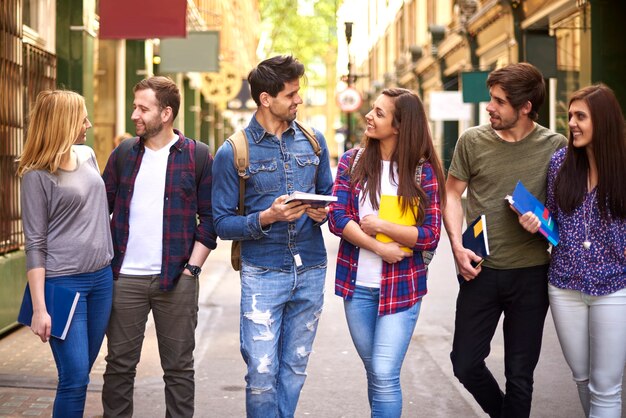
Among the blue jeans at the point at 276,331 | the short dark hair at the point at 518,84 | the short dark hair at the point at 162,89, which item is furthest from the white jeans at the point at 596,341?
the short dark hair at the point at 162,89

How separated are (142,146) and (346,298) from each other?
1.37m

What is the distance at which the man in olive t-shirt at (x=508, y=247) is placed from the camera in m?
5.03

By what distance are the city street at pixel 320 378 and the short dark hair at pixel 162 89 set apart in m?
2.21

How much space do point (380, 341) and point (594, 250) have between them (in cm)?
114

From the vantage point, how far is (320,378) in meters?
7.54

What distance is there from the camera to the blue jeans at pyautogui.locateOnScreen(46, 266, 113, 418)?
182 inches

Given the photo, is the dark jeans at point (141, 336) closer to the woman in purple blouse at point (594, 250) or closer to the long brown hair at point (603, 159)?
the woman in purple blouse at point (594, 250)

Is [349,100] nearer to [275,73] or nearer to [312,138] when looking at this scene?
[312,138]

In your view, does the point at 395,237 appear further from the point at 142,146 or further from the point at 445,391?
the point at 445,391

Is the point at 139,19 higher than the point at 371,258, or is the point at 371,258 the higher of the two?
the point at 139,19

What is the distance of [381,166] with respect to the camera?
191 inches

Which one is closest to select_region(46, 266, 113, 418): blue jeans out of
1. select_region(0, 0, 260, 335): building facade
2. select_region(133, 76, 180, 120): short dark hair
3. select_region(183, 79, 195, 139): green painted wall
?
select_region(133, 76, 180, 120): short dark hair

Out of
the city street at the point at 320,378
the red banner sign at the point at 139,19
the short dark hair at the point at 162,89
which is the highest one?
the red banner sign at the point at 139,19

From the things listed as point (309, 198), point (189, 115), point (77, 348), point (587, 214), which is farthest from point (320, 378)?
point (189, 115)
